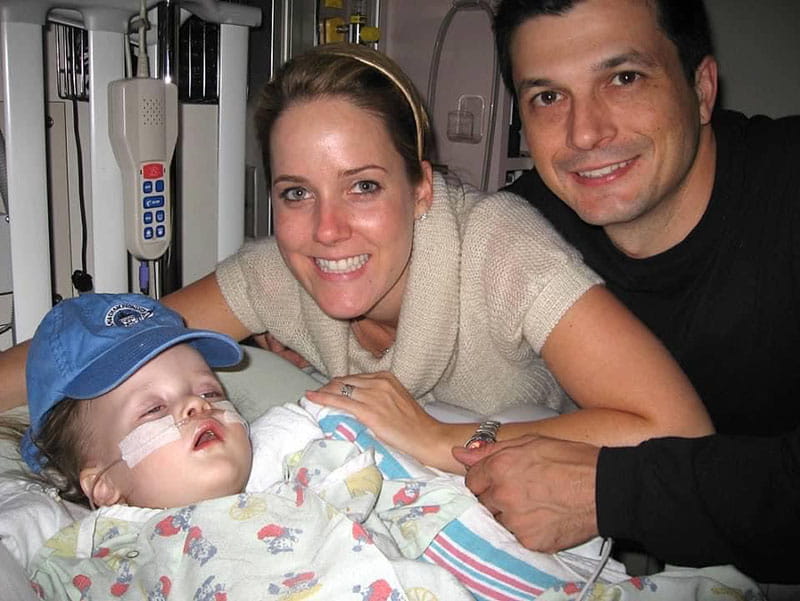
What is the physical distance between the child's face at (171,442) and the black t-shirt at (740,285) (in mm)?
976

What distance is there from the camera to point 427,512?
1.13 metres

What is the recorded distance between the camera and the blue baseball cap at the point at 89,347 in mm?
1170

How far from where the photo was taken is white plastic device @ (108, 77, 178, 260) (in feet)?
5.11

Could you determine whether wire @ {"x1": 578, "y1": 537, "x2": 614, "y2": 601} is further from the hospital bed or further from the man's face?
the man's face

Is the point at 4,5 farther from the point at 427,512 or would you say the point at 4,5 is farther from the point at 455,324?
the point at 427,512

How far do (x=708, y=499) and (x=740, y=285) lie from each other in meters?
0.61

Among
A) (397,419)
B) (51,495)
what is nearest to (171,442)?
(51,495)

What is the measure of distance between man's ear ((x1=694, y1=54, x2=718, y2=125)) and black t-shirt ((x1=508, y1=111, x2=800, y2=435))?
0.07 metres

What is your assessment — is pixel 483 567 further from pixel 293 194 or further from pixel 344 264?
pixel 293 194

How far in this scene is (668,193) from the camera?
5.12ft

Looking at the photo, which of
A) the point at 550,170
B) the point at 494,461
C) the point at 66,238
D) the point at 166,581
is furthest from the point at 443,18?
the point at 166,581

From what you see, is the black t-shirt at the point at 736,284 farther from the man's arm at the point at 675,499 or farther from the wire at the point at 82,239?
the wire at the point at 82,239

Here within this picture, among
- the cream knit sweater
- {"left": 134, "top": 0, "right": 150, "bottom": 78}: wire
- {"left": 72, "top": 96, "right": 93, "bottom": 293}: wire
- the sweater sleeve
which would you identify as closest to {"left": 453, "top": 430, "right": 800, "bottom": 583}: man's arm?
the sweater sleeve

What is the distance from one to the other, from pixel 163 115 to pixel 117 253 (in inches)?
13.4
